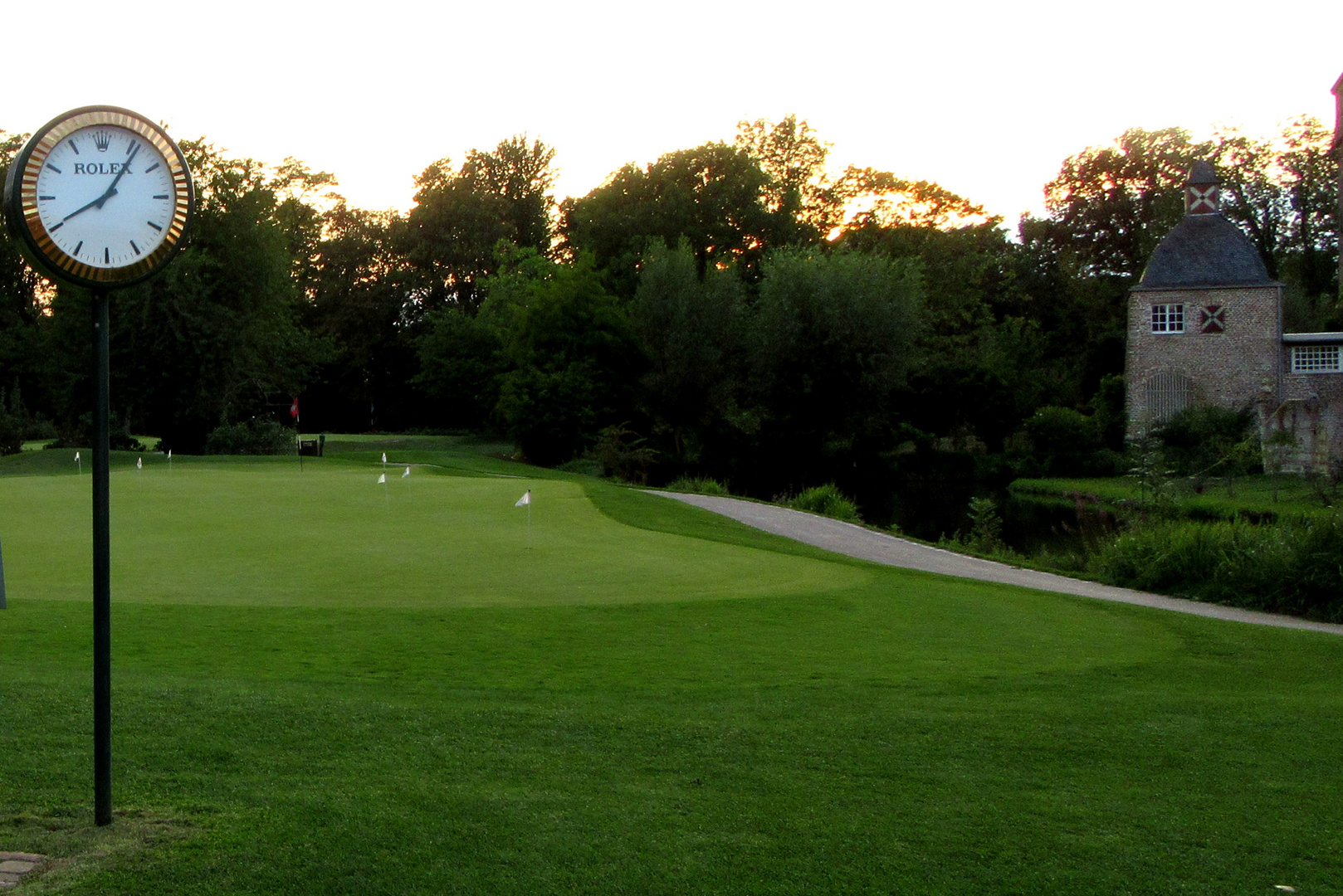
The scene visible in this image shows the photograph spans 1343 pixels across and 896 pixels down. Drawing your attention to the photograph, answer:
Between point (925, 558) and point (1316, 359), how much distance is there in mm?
37232

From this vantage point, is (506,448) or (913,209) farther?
(913,209)

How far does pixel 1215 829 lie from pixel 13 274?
64.3m

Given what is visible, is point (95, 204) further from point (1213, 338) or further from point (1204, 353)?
point (1213, 338)

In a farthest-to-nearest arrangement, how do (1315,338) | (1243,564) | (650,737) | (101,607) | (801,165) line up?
(801,165)
(1315,338)
(1243,564)
(650,737)
(101,607)

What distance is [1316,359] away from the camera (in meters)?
48.4

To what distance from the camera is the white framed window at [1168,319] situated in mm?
49500

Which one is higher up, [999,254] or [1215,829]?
[999,254]

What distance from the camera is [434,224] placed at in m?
71.1

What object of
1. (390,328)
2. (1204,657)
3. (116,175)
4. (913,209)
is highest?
(913,209)

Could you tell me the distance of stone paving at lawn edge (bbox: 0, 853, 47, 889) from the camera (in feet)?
12.2

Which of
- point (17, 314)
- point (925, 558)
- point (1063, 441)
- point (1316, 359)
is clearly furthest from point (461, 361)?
point (925, 558)

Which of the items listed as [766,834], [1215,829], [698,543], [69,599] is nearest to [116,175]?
[766,834]

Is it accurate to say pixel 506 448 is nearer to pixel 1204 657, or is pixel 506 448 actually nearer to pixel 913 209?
pixel 913 209

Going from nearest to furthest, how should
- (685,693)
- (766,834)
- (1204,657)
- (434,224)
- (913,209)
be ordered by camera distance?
1. (766,834)
2. (685,693)
3. (1204,657)
4. (913,209)
5. (434,224)
